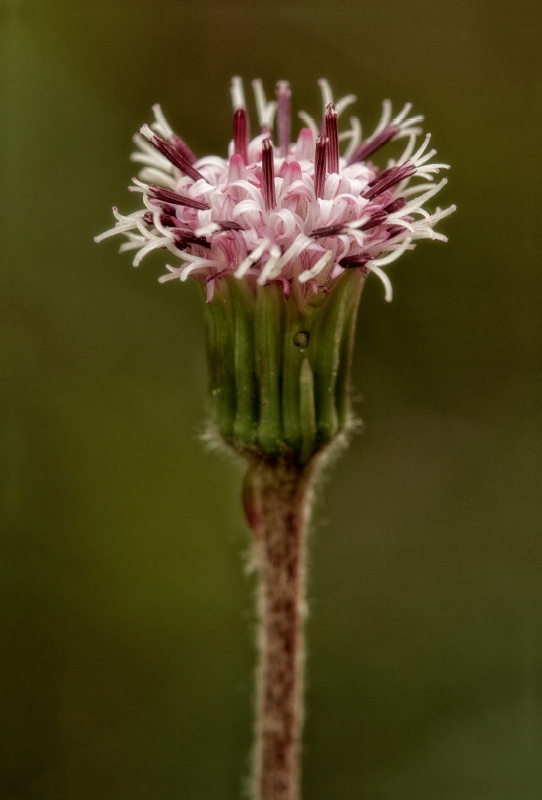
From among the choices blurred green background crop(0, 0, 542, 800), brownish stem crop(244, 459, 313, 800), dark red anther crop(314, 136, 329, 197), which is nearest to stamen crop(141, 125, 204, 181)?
dark red anther crop(314, 136, 329, 197)

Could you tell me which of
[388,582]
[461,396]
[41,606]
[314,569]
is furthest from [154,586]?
[461,396]

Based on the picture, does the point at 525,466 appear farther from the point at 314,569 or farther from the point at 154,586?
the point at 154,586

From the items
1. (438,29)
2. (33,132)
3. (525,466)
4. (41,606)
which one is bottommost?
(41,606)

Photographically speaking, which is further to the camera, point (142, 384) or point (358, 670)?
point (142, 384)

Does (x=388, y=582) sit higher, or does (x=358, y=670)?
(x=388, y=582)

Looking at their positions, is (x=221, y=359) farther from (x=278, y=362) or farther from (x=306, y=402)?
(x=306, y=402)

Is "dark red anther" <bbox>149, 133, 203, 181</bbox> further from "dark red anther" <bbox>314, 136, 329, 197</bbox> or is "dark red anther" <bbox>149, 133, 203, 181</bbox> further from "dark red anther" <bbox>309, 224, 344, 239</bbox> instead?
"dark red anther" <bbox>309, 224, 344, 239</bbox>

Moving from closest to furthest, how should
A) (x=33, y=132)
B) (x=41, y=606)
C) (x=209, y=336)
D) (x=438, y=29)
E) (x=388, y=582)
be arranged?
(x=209, y=336) < (x=41, y=606) < (x=388, y=582) < (x=33, y=132) < (x=438, y=29)

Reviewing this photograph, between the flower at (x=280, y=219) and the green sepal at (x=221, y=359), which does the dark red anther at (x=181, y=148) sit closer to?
the flower at (x=280, y=219)
